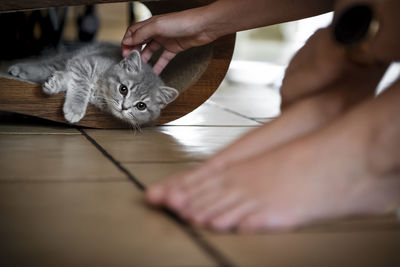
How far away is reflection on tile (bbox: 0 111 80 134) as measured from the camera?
5.07 ft

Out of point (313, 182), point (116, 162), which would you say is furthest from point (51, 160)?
point (313, 182)

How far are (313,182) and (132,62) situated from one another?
113cm

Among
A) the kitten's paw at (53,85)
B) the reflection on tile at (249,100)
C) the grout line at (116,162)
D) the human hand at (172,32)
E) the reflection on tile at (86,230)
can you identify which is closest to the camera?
the reflection on tile at (86,230)

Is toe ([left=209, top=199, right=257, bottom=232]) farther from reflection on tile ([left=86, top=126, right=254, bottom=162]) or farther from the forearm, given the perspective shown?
the forearm

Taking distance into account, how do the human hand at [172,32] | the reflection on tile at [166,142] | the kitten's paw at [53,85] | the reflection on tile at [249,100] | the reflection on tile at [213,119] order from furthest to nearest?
the reflection on tile at [249,100], the reflection on tile at [213,119], the kitten's paw at [53,85], the human hand at [172,32], the reflection on tile at [166,142]

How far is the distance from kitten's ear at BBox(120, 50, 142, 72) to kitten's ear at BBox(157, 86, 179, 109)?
109 mm

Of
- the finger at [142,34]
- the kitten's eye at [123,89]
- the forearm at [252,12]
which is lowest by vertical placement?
the kitten's eye at [123,89]

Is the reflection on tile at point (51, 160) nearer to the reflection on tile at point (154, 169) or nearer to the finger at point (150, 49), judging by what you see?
the reflection on tile at point (154, 169)

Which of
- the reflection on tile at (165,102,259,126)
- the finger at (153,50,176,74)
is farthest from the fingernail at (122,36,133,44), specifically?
the reflection on tile at (165,102,259,126)

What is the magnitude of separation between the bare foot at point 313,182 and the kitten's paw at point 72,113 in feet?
2.65

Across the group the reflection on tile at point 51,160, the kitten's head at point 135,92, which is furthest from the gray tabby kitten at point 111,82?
the reflection on tile at point 51,160

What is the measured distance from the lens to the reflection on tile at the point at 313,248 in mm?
685

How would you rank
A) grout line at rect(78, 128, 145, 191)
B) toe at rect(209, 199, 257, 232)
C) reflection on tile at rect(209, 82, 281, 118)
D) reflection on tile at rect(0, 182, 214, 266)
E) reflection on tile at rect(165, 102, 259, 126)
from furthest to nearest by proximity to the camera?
reflection on tile at rect(209, 82, 281, 118)
reflection on tile at rect(165, 102, 259, 126)
grout line at rect(78, 128, 145, 191)
toe at rect(209, 199, 257, 232)
reflection on tile at rect(0, 182, 214, 266)

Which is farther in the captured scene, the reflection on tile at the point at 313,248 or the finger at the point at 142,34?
the finger at the point at 142,34
